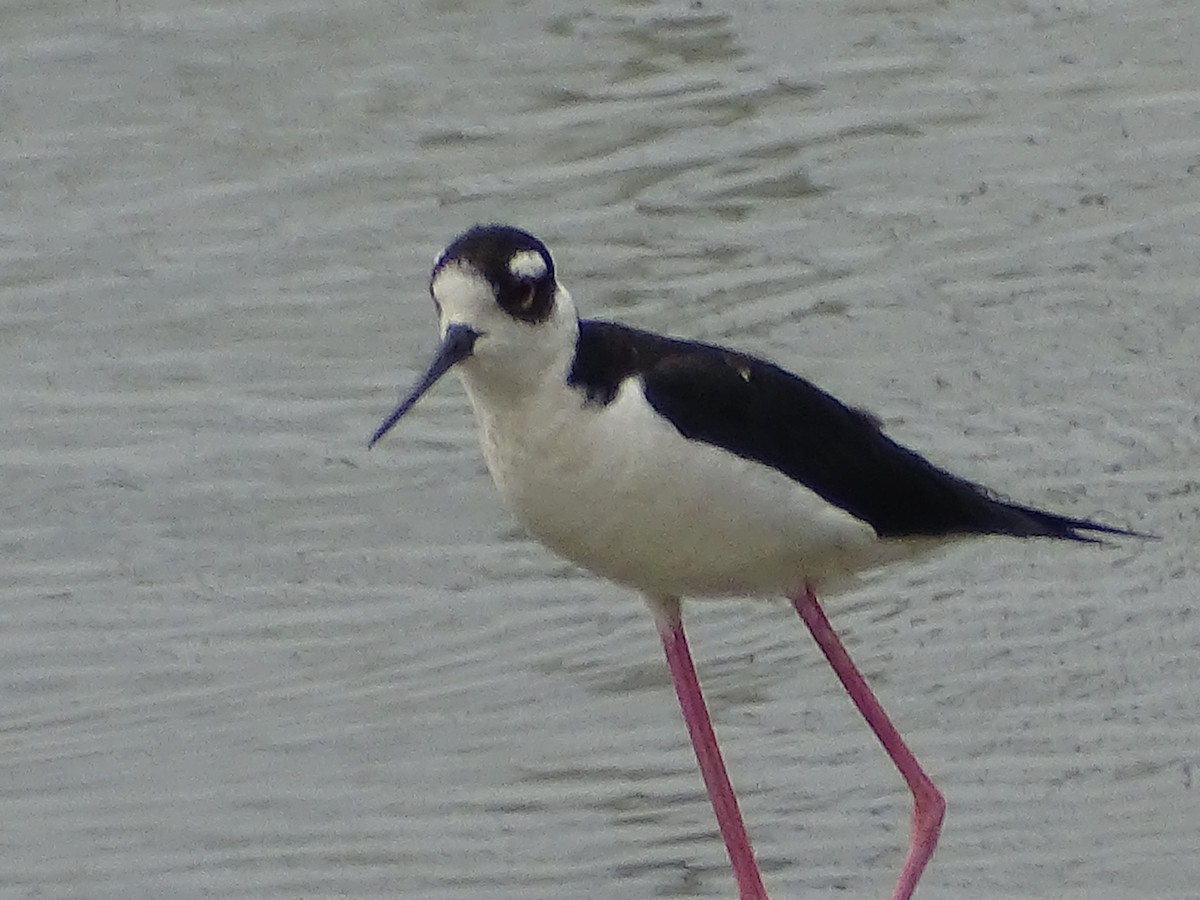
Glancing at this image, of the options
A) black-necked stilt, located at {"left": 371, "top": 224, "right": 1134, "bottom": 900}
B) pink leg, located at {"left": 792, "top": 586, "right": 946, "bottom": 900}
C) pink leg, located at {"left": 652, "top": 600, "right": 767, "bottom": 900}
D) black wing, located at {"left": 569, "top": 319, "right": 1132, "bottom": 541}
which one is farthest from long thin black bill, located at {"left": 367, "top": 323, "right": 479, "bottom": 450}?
pink leg, located at {"left": 792, "top": 586, "right": 946, "bottom": 900}

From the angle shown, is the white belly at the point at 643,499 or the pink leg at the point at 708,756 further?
the pink leg at the point at 708,756

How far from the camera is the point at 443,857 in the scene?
5988 mm

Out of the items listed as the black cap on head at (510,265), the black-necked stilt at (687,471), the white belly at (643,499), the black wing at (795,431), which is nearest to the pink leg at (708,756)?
the black-necked stilt at (687,471)

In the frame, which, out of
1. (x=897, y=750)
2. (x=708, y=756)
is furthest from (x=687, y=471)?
(x=897, y=750)

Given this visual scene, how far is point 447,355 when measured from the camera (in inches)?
194

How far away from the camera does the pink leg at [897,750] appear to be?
5.72 meters

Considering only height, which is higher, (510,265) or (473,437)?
(510,265)

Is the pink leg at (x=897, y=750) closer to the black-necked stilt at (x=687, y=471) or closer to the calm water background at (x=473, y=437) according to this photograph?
the black-necked stilt at (x=687, y=471)

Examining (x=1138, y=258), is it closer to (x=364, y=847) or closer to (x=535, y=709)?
(x=535, y=709)

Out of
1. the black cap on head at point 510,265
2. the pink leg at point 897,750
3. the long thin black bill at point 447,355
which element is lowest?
the pink leg at point 897,750

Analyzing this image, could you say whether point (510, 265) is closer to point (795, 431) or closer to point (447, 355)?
point (447, 355)

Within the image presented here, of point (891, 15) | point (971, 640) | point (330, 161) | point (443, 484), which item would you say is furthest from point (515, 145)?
point (971, 640)

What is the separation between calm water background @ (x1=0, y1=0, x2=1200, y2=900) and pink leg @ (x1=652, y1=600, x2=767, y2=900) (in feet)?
0.75

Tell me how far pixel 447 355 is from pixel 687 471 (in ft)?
1.74
